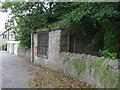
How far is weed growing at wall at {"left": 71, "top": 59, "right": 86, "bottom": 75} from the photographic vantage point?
15.9ft

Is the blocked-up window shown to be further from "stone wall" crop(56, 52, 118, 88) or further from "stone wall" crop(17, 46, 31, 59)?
"stone wall" crop(17, 46, 31, 59)

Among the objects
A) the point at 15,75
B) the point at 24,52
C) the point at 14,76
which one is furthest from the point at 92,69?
the point at 24,52

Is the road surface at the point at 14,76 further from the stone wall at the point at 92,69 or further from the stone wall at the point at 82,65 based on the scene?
the stone wall at the point at 92,69

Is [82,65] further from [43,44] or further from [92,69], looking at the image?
[43,44]

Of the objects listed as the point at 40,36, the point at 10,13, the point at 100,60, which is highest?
the point at 10,13

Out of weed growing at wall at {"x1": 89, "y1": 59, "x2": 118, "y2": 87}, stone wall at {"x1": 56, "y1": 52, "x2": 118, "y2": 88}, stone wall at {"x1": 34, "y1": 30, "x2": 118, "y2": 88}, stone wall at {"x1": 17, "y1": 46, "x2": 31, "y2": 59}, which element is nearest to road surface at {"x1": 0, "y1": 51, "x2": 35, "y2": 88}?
stone wall at {"x1": 34, "y1": 30, "x2": 118, "y2": 88}

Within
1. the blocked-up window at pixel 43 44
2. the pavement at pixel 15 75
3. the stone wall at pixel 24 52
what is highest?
the blocked-up window at pixel 43 44

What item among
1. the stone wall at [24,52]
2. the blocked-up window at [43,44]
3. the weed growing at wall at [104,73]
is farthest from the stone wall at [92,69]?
the stone wall at [24,52]

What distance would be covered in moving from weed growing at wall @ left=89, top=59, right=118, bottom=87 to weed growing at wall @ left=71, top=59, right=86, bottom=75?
1.56 ft

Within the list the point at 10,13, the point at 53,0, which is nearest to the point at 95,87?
the point at 53,0

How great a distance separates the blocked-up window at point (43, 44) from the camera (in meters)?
8.34

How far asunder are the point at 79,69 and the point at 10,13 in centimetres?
854

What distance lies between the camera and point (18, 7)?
9609 mm

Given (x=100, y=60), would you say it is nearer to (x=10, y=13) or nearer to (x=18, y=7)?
(x=18, y=7)
